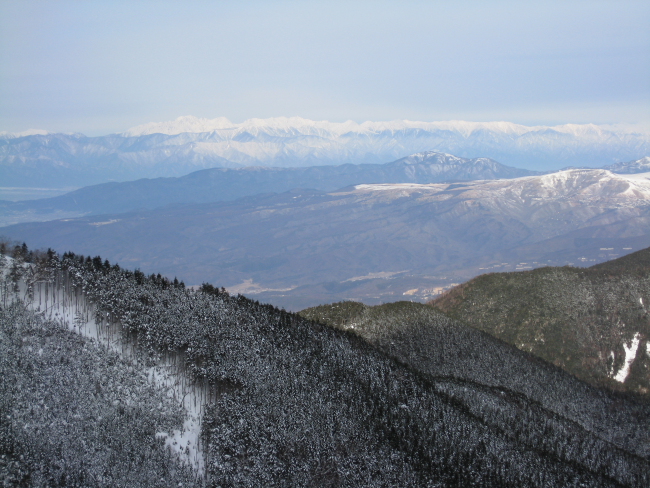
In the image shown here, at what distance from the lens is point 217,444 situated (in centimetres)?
7612

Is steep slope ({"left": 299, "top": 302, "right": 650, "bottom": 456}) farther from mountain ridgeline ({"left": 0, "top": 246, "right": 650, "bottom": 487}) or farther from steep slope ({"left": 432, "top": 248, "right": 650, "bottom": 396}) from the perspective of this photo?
steep slope ({"left": 432, "top": 248, "right": 650, "bottom": 396})

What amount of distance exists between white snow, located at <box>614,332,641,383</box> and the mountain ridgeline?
1411 centimetres

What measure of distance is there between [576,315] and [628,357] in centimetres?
1732

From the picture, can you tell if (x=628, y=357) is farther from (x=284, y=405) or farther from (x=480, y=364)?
(x=284, y=405)

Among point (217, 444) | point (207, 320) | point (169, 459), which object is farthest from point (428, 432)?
point (207, 320)

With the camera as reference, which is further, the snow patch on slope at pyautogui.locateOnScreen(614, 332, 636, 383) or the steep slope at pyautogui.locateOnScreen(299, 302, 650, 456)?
the snow patch on slope at pyautogui.locateOnScreen(614, 332, 636, 383)

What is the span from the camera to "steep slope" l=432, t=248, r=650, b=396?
464 feet

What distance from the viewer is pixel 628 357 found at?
144 meters

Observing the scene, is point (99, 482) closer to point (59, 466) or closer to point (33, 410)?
point (59, 466)

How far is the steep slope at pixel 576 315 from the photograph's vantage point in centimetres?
14138

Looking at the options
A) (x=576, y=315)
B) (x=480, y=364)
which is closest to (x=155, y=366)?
(x=480, y=364)

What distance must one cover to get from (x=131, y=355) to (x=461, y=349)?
243ft

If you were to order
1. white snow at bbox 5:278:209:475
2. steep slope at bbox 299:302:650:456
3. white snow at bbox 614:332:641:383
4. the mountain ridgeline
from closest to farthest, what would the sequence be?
the mountain ridgeline
white snow at bbox 5:278:209:475
steep slope at bbox 299:302:650:456
white snow at bbox 614:332:641:383

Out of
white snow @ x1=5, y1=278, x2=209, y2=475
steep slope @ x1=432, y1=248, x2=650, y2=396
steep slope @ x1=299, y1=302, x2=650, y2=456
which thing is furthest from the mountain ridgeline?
steep slope @ x1=432, y1=248, x2=650, y2=396
